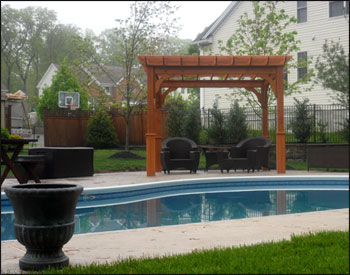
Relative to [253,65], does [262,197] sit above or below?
below

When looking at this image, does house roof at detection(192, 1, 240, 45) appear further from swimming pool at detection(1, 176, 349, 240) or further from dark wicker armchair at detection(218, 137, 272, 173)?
swimming pool at detection(1, 176, 349, 240)

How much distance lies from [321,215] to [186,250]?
2794mm

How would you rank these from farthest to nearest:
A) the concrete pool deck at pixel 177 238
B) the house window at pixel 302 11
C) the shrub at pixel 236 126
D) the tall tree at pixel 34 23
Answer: the house window at pixel 302 11 < the shrub at pixel 236 126 < the tall tree at pixel 34 23 < the concrete pool deck at pixel 177 238

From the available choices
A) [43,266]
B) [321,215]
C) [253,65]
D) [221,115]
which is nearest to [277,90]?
[253,65]

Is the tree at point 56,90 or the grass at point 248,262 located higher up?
the tree at point 56,90

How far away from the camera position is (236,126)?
1634cm

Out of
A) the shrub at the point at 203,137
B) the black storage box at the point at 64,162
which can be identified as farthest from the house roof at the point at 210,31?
the black storage box at the point at 64,162

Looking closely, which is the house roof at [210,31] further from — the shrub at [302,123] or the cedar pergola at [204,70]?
the cedar pergola at [204,70]

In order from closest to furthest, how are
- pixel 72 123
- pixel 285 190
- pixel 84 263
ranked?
1. pixel 84 263
2. pixel 285 190
3. pixel 72 123

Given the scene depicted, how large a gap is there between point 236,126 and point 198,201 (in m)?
→ 8.16

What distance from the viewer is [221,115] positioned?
16531mm

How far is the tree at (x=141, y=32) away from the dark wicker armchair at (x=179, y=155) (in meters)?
3.43

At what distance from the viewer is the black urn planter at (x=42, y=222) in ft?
10.8

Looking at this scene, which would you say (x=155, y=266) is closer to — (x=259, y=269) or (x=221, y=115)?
(x=259, y=269)
